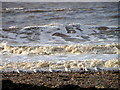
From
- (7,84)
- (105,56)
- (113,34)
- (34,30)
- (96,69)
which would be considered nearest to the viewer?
(7,84)

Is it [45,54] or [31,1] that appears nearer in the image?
[45,54]

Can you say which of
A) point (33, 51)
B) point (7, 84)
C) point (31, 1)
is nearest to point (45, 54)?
point (33, 51)

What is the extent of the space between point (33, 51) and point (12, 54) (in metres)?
0.66

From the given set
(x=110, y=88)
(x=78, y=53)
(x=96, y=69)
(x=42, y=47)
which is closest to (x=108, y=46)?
(x=78, y=53)

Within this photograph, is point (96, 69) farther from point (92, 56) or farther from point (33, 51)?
point (33, 51)

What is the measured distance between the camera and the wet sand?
12.8 ft

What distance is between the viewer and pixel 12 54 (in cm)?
757

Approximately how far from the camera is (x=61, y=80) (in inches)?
184

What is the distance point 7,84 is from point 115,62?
3.12 m

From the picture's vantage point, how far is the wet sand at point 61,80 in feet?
12.8

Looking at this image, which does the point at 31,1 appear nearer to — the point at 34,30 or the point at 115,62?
the point at 34,30

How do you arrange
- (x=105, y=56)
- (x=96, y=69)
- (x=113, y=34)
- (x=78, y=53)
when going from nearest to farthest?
(x=96, y=69)
(x=105, y=56)
(x=78, y=53)
(x=113, y=34)

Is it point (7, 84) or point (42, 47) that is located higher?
point (7, 84)

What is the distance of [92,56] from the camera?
7176mm
